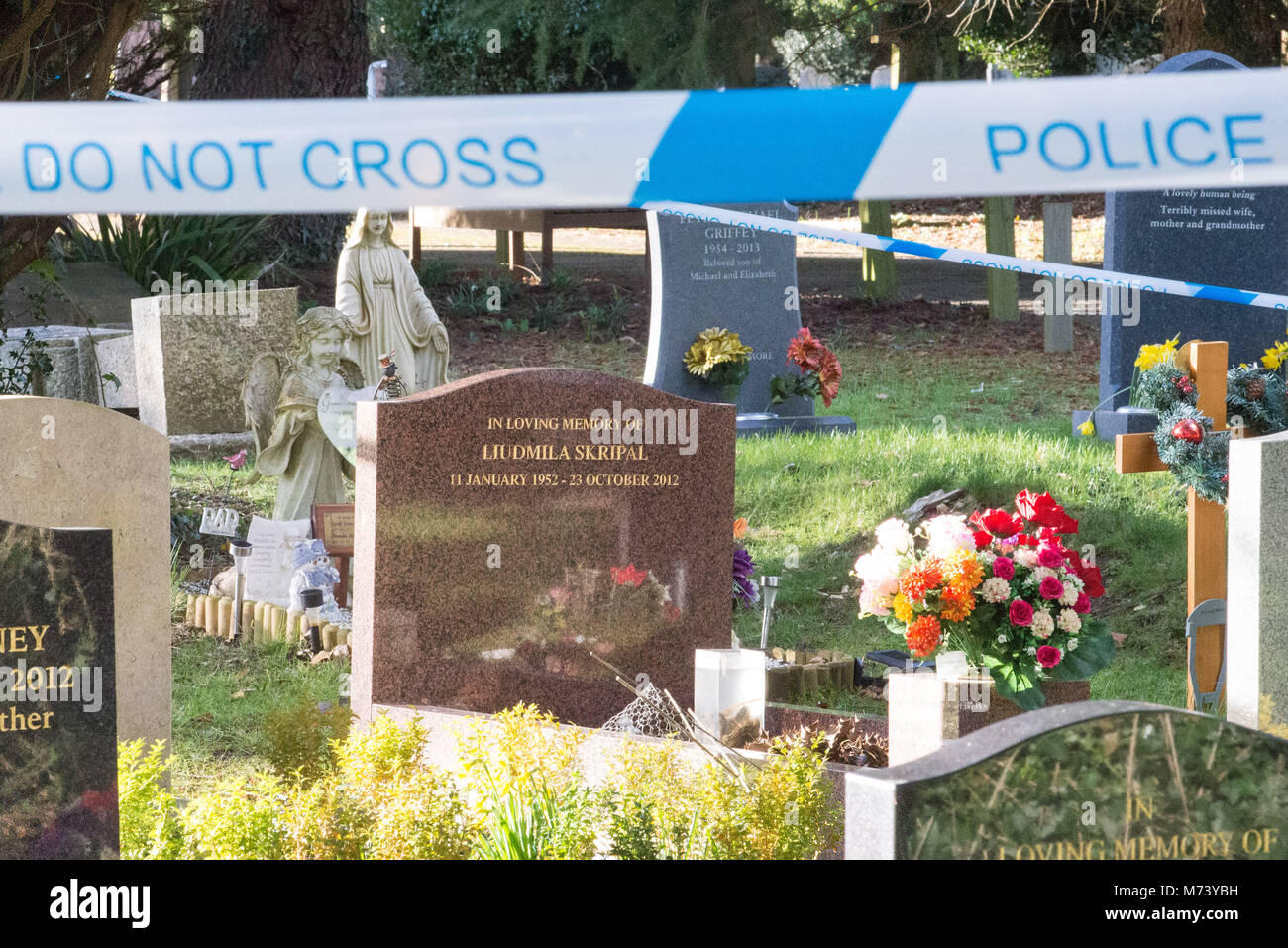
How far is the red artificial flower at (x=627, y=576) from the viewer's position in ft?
19.1

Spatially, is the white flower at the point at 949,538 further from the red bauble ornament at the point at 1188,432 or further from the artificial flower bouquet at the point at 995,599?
the red bauble ornament at the point at 1188,432

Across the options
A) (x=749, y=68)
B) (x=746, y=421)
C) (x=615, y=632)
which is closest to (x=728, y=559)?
(x=615, y=632)

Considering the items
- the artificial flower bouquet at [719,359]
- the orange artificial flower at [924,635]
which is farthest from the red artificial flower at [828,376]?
the orange artificial flower at [924,635]

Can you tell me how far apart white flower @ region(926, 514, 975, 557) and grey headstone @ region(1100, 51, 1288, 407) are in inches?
238

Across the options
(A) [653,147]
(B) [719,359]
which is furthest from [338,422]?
(A) [653,147]

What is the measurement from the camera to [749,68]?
16.0 metres

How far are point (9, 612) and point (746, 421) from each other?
7.39 meters

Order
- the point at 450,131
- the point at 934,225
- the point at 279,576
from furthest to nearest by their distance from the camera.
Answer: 1. the point at 934,225
2. the point at 279,576
3. the point at 450,131

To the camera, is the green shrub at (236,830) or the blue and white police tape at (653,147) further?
the green shrub at (236,830)

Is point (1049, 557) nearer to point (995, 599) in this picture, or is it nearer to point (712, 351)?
point (995, 599)

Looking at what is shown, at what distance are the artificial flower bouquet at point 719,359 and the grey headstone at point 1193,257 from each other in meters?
2.40

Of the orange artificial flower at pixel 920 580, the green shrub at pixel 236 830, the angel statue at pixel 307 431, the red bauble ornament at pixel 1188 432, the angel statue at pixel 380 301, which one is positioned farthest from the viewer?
the angel statue at pixel 380 301
